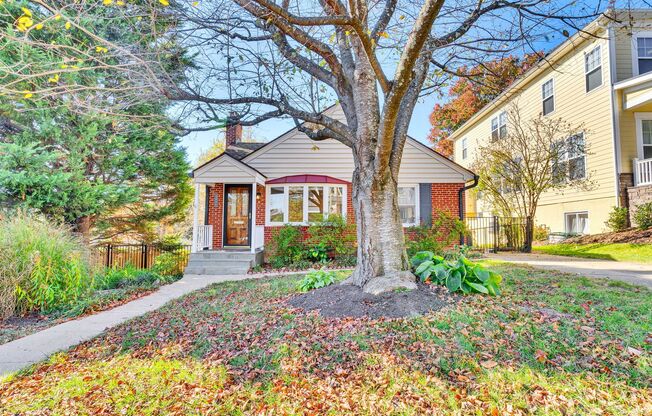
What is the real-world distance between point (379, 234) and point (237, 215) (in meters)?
8.21

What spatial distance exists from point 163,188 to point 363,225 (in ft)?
35.7

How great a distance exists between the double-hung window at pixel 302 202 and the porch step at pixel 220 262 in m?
2.00

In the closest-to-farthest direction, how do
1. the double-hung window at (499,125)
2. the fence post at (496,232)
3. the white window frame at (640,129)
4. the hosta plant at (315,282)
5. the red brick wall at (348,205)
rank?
the hosta plant at (315,282) → the white window frame at (640,129) → the red brick wall at (348,205) → the fence post at (496,232) → the double-hung window at (499,125)

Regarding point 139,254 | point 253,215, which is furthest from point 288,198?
point 139,254

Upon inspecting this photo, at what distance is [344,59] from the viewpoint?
518cm

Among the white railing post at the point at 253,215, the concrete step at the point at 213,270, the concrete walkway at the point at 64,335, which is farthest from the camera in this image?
the white railing post at the point at 253,215

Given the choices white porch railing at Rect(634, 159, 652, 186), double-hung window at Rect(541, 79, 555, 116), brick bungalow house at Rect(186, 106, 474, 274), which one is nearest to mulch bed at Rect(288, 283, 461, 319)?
brick bungalow house at Rect(186, 106, 474, 274)

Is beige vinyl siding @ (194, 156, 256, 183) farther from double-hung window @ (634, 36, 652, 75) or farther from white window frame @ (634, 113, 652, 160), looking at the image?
double-hung window @ (634, 36, 652, 75)

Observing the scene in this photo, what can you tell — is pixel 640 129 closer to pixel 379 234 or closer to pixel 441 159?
pixel 441 159

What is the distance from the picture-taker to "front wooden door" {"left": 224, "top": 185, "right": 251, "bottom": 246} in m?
11.6

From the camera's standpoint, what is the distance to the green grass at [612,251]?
8297 millimetres

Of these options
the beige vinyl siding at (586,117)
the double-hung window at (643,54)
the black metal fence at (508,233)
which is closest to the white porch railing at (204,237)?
the black metal fence at (508,233)

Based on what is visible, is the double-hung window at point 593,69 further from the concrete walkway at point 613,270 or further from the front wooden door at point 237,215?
the front wooden door at point 237,215

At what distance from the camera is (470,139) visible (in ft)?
68.3
